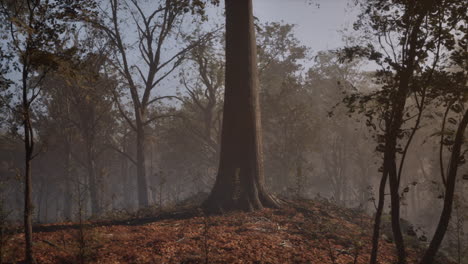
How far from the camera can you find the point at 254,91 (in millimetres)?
Result: 11359

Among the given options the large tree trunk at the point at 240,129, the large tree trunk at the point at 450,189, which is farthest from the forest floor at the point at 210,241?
the large tree trunk at the point at 450,189

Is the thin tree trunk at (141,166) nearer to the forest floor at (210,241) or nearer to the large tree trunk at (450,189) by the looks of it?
the forest floor at (210,241)

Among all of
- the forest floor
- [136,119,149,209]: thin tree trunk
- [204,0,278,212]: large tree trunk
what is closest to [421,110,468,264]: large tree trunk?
the forest floor

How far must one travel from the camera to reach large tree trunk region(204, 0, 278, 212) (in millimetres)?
10602

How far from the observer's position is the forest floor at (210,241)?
6.02 m

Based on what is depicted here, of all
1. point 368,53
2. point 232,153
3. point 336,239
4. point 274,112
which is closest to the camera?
point 368,53

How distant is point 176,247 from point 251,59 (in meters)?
7.02

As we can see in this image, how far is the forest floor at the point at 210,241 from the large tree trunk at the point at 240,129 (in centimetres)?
70

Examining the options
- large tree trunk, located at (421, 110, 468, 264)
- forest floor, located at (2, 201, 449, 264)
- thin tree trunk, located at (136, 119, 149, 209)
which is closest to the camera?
large tree trunk, located at (421, 110, 468, 264)

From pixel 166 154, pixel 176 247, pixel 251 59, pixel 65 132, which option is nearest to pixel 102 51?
pixel 65 132

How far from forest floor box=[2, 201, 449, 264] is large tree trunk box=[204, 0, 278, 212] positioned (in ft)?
2.31

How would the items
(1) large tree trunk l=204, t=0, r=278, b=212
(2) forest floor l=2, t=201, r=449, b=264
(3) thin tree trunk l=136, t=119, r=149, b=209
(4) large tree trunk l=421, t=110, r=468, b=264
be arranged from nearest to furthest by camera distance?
(4) large tree trunk l=421, t=110, r=468, b=264, (2) forest floor l=2, t=201, r=449, b=264, (1) large tree trunk l=204, t=0, r=278, b=212, (3) thin tree trunk l=136, t=119, r=149, b=209

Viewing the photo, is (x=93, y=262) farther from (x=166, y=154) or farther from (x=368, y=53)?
(x=166, y=154)

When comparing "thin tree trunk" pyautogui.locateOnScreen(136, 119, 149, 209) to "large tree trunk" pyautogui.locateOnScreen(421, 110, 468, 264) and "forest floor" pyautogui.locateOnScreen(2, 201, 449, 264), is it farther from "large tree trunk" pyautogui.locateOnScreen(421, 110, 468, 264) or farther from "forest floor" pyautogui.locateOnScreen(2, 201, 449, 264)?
"large tree trunk" pyautogui.locateOnScreen(421, 110, 468, 264)
